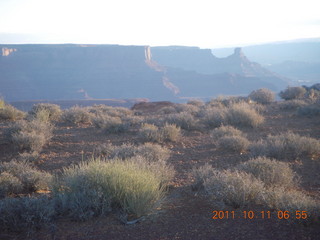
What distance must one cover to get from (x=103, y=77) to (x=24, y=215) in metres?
70.8

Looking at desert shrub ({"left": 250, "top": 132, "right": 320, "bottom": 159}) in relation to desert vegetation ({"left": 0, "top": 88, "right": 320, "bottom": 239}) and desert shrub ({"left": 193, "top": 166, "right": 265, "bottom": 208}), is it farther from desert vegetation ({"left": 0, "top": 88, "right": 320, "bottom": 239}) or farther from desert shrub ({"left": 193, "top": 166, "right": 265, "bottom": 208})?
desert shrub ({"left": 193, "top": 166, "right": 265, "bottom": 208})

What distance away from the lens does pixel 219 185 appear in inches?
173

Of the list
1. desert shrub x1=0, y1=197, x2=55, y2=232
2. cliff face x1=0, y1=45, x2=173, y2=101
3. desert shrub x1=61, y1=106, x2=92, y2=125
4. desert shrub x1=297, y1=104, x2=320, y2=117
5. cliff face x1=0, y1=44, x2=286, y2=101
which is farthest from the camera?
cliff face x1=0, y1=44, x2=286, y2=101

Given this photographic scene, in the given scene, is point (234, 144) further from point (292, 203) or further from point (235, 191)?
point (292, 203)

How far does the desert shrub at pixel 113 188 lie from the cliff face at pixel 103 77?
187 feet

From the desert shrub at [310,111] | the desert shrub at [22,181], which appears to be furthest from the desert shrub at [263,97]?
the desert shrub at [22,181]

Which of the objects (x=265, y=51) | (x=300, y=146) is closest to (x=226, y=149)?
(x=300, y=146)

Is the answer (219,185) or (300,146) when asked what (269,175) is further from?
(300,146)

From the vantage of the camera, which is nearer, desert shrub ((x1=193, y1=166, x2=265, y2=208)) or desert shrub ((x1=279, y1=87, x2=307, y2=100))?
desert shrub ((x1=193, y1=166, x2=265, y2=208))

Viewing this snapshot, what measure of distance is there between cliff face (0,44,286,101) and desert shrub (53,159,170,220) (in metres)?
57.0

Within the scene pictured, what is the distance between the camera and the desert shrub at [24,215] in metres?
3.64

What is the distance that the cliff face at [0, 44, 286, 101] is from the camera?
2516 inches
